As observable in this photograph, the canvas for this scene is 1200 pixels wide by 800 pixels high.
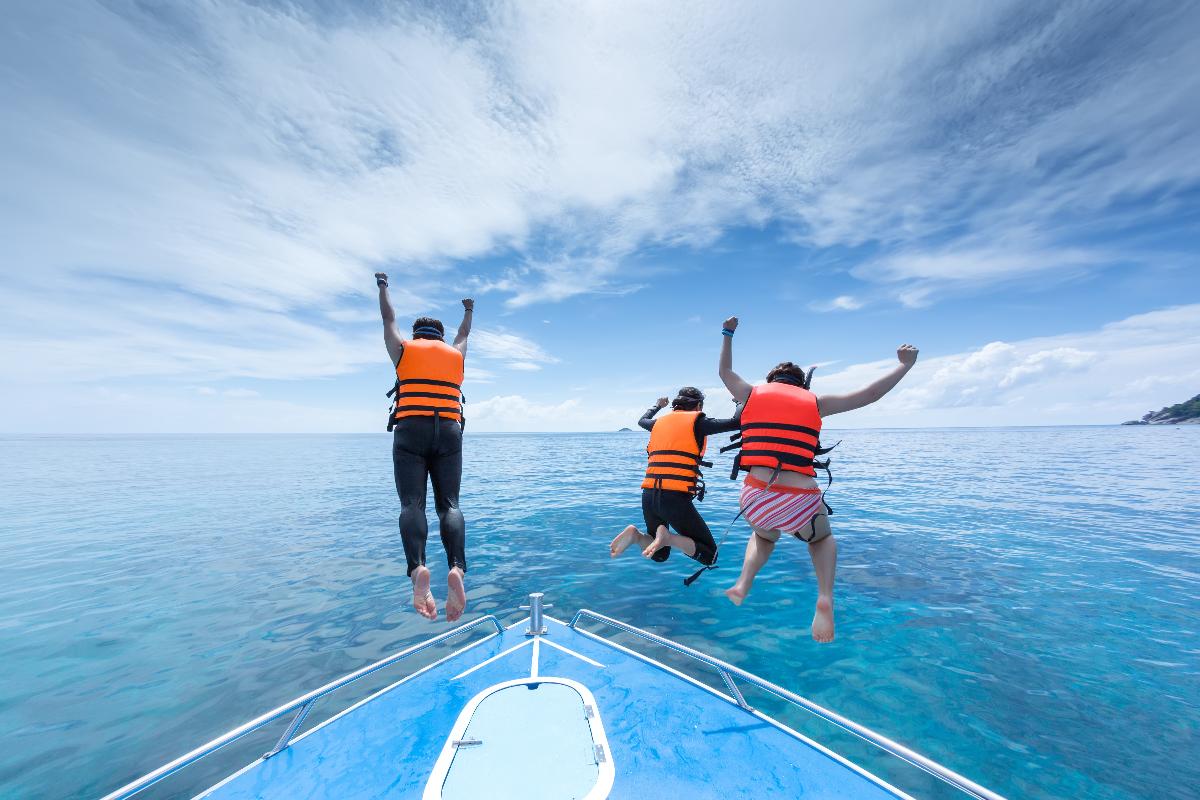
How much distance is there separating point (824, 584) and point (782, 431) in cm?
179

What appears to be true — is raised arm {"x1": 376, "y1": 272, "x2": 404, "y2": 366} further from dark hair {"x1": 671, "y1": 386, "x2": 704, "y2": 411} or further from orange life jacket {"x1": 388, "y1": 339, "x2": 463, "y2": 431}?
dark hair {"x1": 671, "y1": 386, "x2": 704, "y2": 411}

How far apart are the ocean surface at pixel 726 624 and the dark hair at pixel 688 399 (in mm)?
4557

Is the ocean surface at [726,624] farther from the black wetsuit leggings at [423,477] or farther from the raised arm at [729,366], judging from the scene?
the raised arm at [729,366]

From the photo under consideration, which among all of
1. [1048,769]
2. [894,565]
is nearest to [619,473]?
[894,565]

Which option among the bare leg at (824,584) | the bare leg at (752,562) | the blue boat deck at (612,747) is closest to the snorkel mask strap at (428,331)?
the blue boat deck at (612,747)

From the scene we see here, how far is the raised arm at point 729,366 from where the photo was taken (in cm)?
538

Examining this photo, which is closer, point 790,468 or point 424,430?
point 790,468

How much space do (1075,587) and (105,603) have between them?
24565 millimetres

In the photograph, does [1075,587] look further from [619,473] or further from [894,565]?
[619,473]

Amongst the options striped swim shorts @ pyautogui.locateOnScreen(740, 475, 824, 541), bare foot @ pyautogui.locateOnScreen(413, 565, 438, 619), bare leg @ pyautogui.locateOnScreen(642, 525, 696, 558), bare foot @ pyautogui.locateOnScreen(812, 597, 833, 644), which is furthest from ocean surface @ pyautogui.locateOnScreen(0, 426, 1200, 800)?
bare foot @ pyautogui.locateOnScreen(413, 565, 438, 619)

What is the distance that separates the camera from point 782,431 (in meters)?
5.06

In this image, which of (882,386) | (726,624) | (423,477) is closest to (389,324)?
(423,477)

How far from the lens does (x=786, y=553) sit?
13828 mm

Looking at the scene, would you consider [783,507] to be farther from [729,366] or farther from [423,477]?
[423,477]
